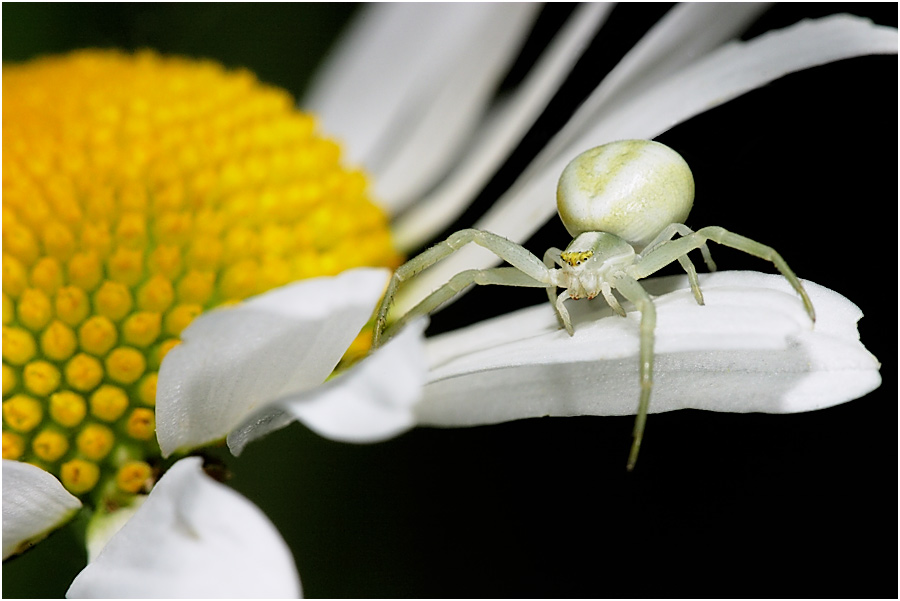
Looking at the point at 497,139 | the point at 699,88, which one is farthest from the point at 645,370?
the point at 497,139

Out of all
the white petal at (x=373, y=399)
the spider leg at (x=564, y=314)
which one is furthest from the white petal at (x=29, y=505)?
the spider leg at (x=564, y=314)

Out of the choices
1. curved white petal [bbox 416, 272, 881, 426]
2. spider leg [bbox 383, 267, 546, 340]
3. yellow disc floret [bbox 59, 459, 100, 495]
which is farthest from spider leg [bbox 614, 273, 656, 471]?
yellow disc floret [bbox 59, 459, 100, 495]

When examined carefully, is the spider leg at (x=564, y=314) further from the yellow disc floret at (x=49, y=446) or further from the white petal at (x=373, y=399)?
the yellow disc floret at (x=49, y=446)

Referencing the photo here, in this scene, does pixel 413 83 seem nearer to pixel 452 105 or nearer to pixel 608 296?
pixel 452 105

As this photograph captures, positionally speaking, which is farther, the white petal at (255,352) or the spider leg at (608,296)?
the spider leg at (608,296)

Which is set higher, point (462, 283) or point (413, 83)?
point (462, 283)

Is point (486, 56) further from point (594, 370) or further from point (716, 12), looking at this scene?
point (594, 370)
